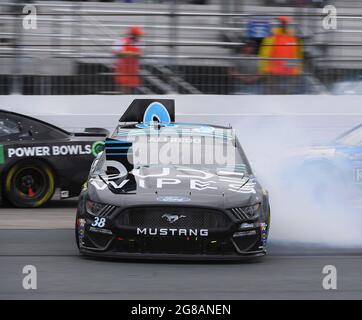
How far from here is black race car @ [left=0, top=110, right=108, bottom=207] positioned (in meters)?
11.2

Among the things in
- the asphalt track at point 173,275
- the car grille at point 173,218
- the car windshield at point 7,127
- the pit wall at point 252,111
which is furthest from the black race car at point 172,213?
the pit wall at point 252,111

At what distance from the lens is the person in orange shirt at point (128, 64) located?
13758mm

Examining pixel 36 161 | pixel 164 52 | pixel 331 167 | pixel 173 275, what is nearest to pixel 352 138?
pixel 331 167

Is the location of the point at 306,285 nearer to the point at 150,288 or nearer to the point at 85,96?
the point at 150,288

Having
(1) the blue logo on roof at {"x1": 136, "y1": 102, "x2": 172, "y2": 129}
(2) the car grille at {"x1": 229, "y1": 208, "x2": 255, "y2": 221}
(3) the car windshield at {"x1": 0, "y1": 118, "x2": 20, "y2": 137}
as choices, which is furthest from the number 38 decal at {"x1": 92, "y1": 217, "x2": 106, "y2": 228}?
(3) the car windshield at {"x1": 0, "y1": 118, "x2": 20, "y2": 137}

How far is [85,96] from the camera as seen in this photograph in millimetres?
13695

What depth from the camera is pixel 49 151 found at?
11.3 metres


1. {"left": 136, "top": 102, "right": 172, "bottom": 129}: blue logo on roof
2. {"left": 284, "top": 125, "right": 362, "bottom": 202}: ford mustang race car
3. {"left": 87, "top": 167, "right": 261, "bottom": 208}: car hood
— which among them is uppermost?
{"left": 136, "top": 102, "right": 172, "bottom": 129}: blue logo on roof

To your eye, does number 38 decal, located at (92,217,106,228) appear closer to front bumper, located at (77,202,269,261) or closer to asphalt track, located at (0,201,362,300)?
front bumper, located at (77,202,269,261)

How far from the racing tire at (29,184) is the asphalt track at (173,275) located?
2.36 meters

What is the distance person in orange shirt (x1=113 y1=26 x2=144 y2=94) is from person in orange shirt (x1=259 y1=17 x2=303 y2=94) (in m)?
1.98

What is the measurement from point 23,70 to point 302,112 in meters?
4.43

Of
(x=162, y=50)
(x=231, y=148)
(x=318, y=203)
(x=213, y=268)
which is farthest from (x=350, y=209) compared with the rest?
(x=162, y=50)

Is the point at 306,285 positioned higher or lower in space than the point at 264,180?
lower
